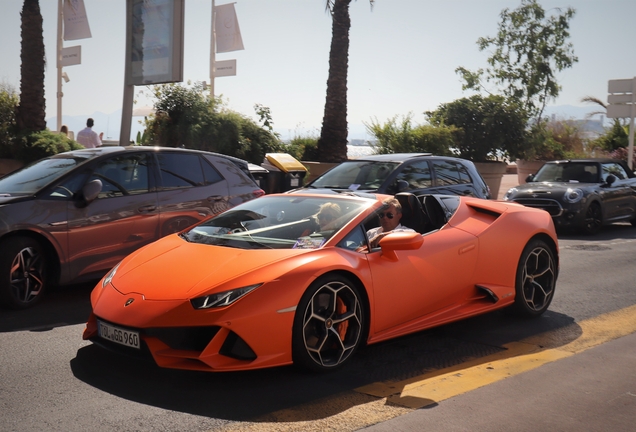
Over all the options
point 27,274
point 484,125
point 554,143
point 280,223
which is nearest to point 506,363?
point 280,223

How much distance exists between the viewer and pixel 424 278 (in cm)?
559

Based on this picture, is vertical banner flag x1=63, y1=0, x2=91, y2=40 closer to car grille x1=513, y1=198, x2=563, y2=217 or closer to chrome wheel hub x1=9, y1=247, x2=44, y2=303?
car grille x1=513, y1=198, x2=563, y2=217

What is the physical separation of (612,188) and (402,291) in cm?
1151

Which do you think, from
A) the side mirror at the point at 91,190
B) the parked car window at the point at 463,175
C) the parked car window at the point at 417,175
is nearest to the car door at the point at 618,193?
the parked car window at the point at 463,175

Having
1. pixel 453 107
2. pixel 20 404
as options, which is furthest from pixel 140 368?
pixel 453 107

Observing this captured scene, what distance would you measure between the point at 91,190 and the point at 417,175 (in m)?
5.55

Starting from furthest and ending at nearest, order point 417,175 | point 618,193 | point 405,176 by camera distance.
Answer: point 618,193
point 417,175
point 405,176

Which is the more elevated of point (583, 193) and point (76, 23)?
point (76, 23)

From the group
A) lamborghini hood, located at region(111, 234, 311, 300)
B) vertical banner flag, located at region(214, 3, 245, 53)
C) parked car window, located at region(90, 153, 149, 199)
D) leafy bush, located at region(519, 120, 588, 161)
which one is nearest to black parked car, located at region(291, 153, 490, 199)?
parked car window, located at region(90, 153, 149, 199)

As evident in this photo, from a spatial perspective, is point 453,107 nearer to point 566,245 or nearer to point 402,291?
point 566,245

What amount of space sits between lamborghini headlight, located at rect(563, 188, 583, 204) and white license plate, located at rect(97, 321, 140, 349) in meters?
11.7

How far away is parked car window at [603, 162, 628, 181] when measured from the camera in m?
15.6

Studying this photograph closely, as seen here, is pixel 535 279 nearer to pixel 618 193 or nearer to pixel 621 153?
pixel 618 193

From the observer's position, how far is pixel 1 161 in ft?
53.8
